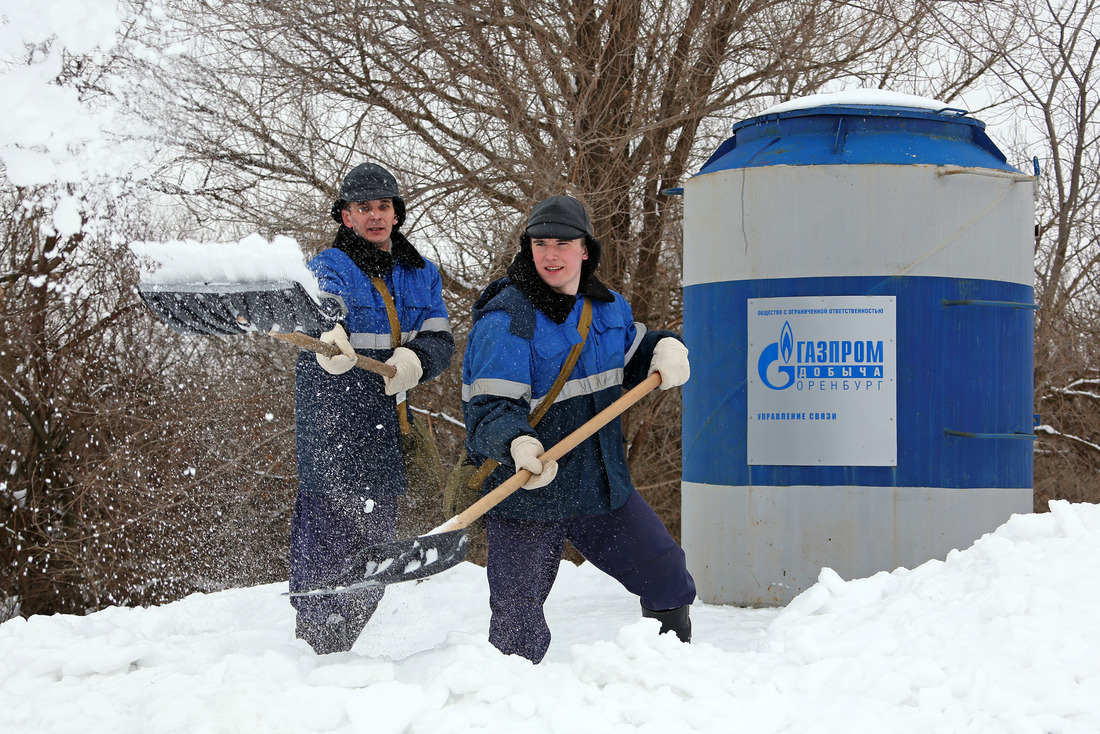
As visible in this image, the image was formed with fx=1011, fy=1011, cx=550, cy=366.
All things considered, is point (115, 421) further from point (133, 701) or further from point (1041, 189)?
point (1041, 189)

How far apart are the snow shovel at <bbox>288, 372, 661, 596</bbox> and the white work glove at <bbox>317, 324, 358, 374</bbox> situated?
63cm

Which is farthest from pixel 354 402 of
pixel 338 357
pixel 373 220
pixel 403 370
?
pixel 373 220

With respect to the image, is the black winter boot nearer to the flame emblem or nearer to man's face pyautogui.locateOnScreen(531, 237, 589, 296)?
man's face pyautogui.locateOnScreen(531, 237, 589, 296)

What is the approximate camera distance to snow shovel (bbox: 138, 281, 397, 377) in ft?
10.4

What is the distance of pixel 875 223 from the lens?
4547 millimetres

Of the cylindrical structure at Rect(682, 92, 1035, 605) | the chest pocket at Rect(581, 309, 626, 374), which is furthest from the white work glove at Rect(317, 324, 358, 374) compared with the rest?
the cylindrical structure at Rect(682, 92, 1035, 605)

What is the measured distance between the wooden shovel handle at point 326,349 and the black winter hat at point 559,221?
2.34 feet

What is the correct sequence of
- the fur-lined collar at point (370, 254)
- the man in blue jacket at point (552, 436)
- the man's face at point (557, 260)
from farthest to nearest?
the fur-lined collar at point (370, 254) → the man's face at point (557, 260) → the man in blue jacket at point (552, 436)

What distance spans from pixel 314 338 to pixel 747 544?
2315mm

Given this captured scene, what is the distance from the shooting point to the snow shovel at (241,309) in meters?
3.16

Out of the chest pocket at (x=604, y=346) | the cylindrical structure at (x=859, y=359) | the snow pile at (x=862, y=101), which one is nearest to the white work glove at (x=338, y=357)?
the chest pocket at (x=604, y=346)

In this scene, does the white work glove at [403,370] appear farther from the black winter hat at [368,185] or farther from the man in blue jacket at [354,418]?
the black winter hat at [368,185]

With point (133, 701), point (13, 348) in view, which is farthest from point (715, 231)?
point (13, 348)

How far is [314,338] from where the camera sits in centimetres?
336
